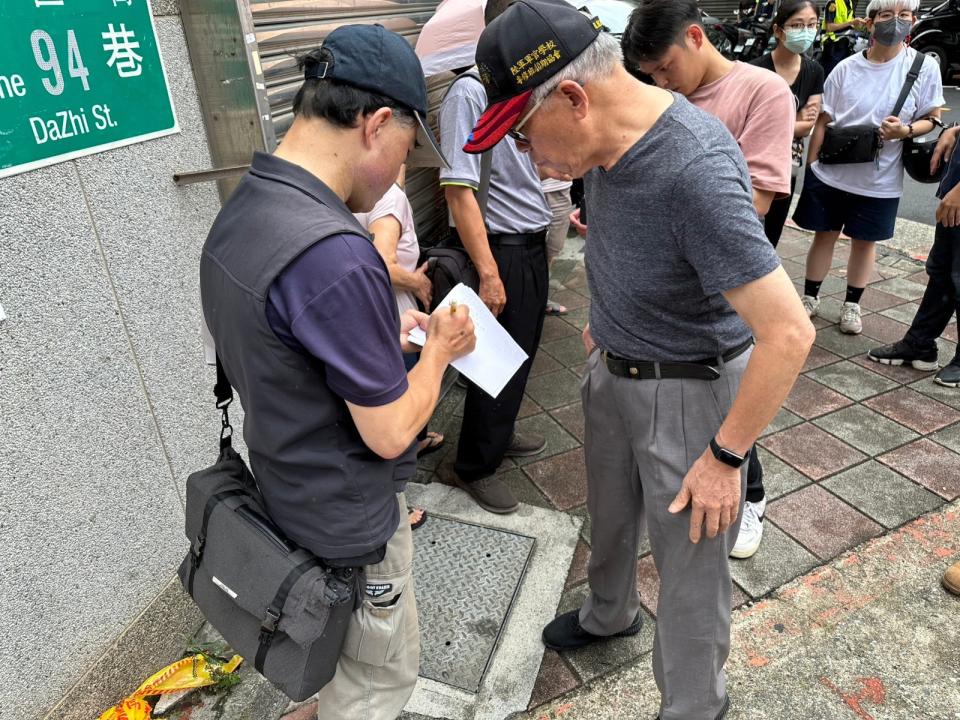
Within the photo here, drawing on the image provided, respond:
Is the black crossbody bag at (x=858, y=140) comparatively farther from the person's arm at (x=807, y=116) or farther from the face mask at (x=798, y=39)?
the face mask at (x=798, y=39)

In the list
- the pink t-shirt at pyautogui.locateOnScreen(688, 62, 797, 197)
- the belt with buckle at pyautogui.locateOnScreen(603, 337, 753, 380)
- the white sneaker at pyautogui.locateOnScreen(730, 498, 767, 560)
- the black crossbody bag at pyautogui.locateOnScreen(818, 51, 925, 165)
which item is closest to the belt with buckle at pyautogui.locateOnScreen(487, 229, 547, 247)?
the pink t-shirt at pyautogui.locateOnScreen(688, 62, 797, 197)

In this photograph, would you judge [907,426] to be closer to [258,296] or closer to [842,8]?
[258,296]

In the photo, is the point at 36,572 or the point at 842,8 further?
the point at 842,8

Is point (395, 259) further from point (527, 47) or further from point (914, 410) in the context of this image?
point (914, 410)

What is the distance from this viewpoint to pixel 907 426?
3.62 metres

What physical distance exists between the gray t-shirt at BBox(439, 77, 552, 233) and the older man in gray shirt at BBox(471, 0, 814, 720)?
1001 mm

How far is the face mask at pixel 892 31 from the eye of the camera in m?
4.02

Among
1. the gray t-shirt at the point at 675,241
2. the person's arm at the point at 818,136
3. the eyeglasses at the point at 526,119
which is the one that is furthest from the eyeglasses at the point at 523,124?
the person's arm at the point at 818,136

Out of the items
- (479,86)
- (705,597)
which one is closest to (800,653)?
(705,597)

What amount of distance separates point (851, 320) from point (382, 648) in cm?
431

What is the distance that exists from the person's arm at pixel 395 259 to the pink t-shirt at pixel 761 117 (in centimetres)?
133

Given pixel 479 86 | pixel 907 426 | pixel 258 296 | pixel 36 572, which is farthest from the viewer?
pixel 907 426

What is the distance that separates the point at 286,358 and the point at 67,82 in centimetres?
115

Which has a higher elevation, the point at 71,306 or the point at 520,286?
the point at 71,306
